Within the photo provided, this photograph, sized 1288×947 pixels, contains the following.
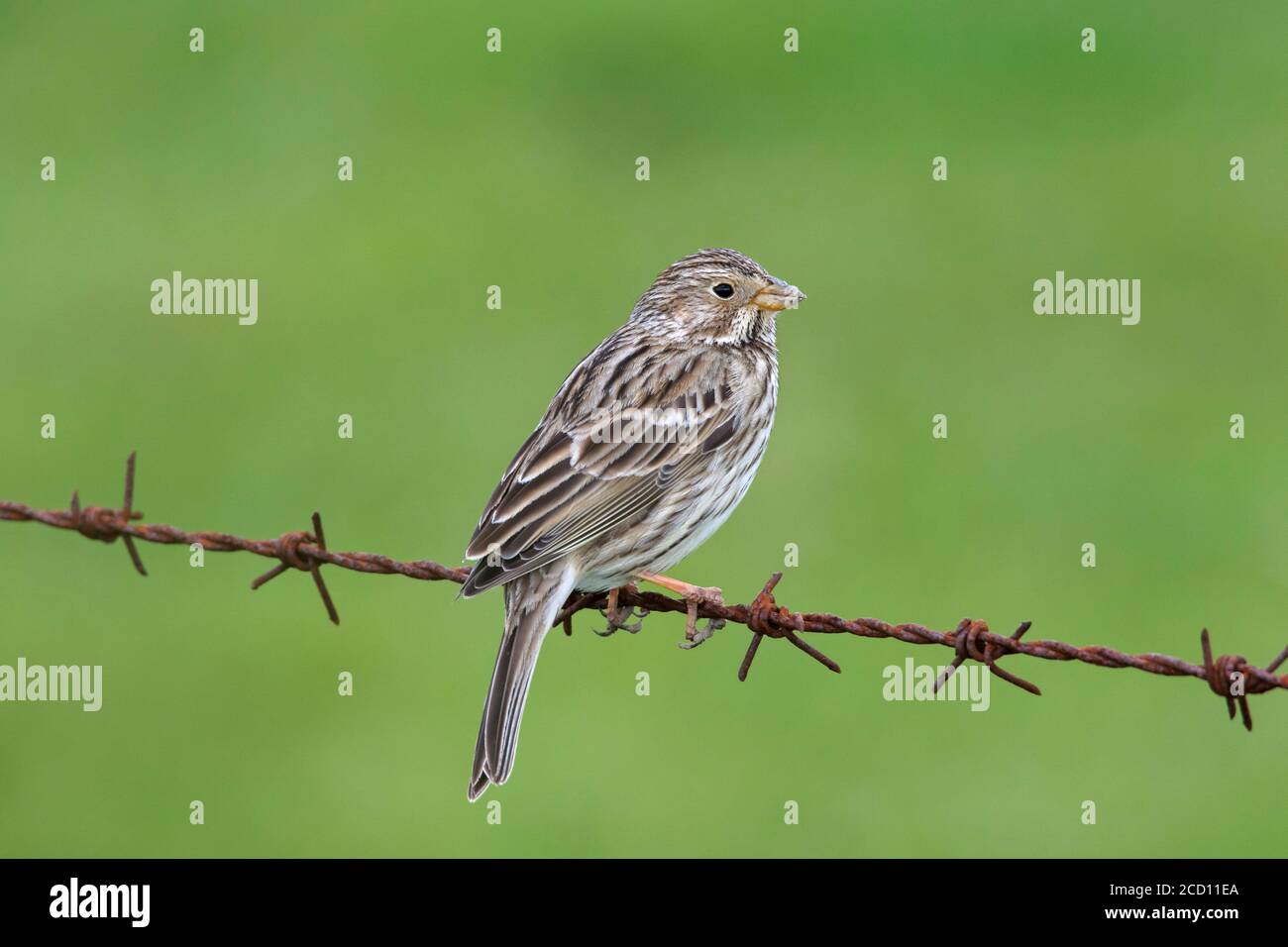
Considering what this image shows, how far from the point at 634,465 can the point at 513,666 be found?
3.49ft

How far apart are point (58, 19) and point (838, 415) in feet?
35.9

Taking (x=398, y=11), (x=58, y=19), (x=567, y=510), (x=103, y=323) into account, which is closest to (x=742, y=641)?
(x=567, y=510)

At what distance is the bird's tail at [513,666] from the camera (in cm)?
840

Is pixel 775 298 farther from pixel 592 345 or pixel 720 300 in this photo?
pixel 592 345

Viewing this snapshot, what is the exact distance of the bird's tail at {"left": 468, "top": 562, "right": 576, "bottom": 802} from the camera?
27.6 feet

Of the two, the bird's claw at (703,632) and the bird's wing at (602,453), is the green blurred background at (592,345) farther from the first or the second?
the bird's claw at (703,632)

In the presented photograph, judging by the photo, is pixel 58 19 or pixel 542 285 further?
pixel 58 19

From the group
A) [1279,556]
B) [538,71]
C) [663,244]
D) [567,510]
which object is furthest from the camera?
[538,71]

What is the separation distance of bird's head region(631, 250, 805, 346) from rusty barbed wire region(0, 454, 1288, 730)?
4.43 feet

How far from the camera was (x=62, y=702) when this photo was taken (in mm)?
14594

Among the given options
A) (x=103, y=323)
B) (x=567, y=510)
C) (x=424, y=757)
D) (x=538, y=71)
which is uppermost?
(x=538, y=71)

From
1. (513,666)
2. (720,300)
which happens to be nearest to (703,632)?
(513,666)

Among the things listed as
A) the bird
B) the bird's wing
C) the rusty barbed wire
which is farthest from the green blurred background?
the rusty barbed wire

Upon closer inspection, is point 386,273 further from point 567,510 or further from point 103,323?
point 567,510
